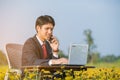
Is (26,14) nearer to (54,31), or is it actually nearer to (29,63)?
(54,31)

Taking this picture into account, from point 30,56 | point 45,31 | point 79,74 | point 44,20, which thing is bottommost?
point 79,74

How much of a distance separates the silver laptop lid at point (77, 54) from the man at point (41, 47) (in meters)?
0.14

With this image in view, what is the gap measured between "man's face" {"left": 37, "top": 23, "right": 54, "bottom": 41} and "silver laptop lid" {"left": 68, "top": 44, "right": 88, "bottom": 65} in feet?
1.84

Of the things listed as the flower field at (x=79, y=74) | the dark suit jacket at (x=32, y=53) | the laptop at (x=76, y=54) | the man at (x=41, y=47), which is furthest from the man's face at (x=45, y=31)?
the flower field at (x=79, y=74)

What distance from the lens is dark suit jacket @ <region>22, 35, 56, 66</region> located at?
5.64m

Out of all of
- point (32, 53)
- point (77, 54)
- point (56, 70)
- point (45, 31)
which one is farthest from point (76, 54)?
point (45, 31)

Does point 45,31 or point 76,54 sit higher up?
point 45,31

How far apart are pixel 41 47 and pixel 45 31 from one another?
0.21 metres

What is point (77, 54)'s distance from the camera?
17.9ft

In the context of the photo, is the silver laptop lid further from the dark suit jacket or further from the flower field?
the dark suit jacket

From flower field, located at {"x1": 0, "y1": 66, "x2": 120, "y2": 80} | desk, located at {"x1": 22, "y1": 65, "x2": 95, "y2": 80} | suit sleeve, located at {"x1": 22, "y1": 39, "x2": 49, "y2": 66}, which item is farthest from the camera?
suit sleeve, located at {"x1": 22, "y1": 39, "x2": 49, "y2": 66}

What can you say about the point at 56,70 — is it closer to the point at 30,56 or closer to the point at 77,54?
the point at 77,54

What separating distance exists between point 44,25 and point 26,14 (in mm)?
476

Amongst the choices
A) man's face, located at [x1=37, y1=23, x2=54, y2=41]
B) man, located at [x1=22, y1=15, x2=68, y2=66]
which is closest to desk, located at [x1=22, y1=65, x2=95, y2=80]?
man, located at [x1=22, y1=15, x2=68, y2=66]
